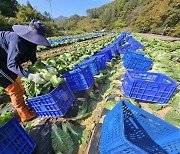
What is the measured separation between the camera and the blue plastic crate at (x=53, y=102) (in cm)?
281

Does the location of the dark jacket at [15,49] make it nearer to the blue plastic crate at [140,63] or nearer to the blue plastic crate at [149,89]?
the blue plastic crate at [149,89]

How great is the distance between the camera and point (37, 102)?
9.73 feet

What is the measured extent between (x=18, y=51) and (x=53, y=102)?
1.03 metres

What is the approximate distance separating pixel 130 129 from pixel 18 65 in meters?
2.12

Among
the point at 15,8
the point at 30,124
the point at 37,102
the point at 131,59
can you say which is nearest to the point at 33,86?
the point at 37,102

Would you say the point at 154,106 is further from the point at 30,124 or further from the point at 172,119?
the point at 30,124

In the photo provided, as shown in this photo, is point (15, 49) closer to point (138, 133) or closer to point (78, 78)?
point (78, 78)

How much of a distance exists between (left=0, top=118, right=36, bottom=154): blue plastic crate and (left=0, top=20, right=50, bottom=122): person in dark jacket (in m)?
0.91

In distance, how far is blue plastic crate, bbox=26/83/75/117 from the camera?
9.24 feet

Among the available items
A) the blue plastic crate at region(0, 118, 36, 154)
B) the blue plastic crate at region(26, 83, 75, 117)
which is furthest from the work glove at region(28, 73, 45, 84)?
the blue plastic crate at region(0, 118, 36, 154)

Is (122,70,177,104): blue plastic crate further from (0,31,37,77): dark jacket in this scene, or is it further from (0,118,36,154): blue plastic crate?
(0,118,36,154): blue plastic crate

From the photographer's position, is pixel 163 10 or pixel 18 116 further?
pixel 163 10

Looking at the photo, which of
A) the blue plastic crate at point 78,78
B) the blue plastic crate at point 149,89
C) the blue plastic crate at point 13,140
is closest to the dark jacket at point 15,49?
the blue plastic crate at point 13,140

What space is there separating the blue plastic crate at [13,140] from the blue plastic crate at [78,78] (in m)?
1.79
